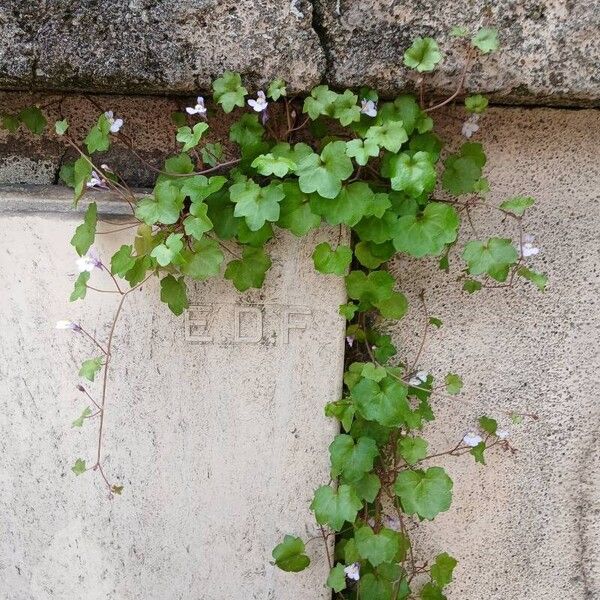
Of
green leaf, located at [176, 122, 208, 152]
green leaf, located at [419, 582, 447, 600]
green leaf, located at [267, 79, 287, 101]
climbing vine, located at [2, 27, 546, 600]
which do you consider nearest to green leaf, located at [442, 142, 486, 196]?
climbing vine, located at [2, 27, 546, 600]

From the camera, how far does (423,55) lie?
1.01m

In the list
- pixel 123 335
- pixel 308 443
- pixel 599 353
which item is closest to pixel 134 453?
pixel 123 335

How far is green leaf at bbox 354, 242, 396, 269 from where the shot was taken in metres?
1.15

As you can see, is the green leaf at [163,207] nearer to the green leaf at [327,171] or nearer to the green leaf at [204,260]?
the green leaf at [204,260]

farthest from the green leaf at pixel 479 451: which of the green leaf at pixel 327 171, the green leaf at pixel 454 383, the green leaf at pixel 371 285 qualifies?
the green leaf at pixel 327 171

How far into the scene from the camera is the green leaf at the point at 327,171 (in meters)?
1.04

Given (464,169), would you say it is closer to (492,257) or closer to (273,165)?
(492,257)

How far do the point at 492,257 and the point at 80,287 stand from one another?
0.72 metres

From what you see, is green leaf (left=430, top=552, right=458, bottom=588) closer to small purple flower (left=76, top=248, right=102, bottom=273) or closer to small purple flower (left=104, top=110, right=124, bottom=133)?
small purple flower (left=76, top=248, right=102, bottom=273)

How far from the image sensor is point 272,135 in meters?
1.15

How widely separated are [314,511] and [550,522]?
54cm

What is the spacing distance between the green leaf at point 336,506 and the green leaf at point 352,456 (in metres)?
0.03

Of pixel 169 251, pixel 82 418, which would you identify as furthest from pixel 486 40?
pixel 82 418

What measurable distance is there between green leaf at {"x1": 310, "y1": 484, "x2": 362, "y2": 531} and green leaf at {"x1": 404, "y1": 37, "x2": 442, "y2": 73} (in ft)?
2.49
